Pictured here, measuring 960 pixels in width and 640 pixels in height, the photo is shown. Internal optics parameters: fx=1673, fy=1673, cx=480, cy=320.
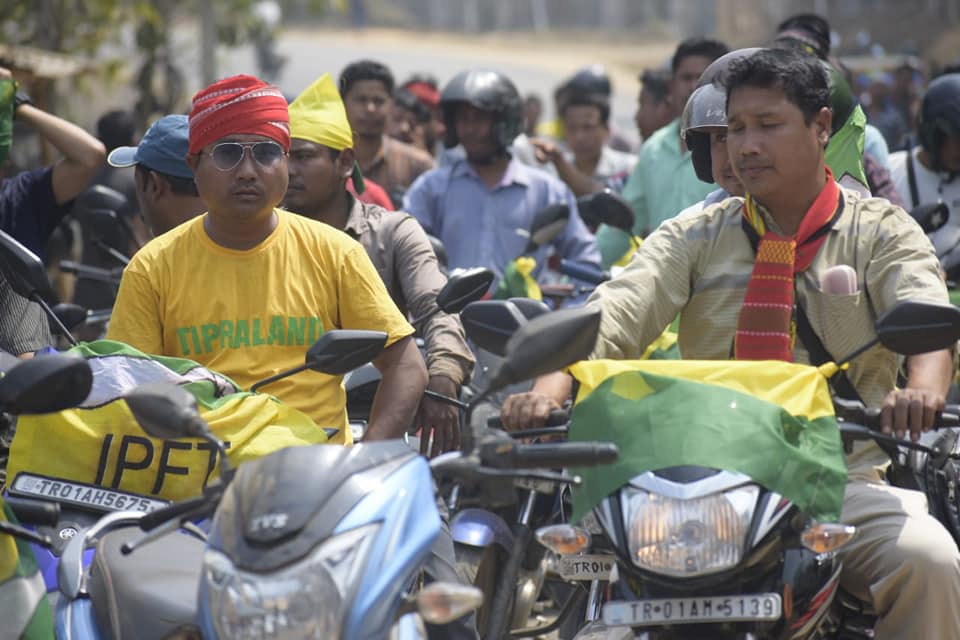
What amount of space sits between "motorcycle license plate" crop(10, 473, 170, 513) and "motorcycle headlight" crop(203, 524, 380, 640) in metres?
1.01

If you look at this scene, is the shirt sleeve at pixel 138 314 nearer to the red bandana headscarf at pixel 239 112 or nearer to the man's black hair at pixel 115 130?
the red bandana headscarf at pixel 239 112

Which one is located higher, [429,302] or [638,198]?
[429,302]

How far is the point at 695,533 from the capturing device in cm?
344

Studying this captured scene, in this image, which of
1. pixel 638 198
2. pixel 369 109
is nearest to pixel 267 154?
pixel 638 198

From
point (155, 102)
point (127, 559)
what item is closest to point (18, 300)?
point (127, 559)

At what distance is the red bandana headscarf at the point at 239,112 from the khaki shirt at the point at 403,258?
117cm

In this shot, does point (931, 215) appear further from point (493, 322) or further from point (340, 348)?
point (340, 348)

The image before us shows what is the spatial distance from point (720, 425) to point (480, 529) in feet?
6.53

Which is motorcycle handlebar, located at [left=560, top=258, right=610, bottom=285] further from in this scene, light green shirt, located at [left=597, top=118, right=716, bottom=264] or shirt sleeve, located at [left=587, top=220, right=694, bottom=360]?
shirt sleeve, located at [left=587, top=220, right=694, bottom=360]

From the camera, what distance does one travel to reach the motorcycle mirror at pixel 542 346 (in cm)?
329

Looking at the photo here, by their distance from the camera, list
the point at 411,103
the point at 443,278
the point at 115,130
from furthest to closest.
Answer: the point at 411,103
the point at 115,130
the point at 443,278

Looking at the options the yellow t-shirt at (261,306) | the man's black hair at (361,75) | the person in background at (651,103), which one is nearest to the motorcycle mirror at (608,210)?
the yellow t-shirt at (261,306)

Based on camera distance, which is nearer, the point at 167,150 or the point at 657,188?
the point at 167,150

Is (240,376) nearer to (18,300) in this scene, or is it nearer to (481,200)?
(18,300)
